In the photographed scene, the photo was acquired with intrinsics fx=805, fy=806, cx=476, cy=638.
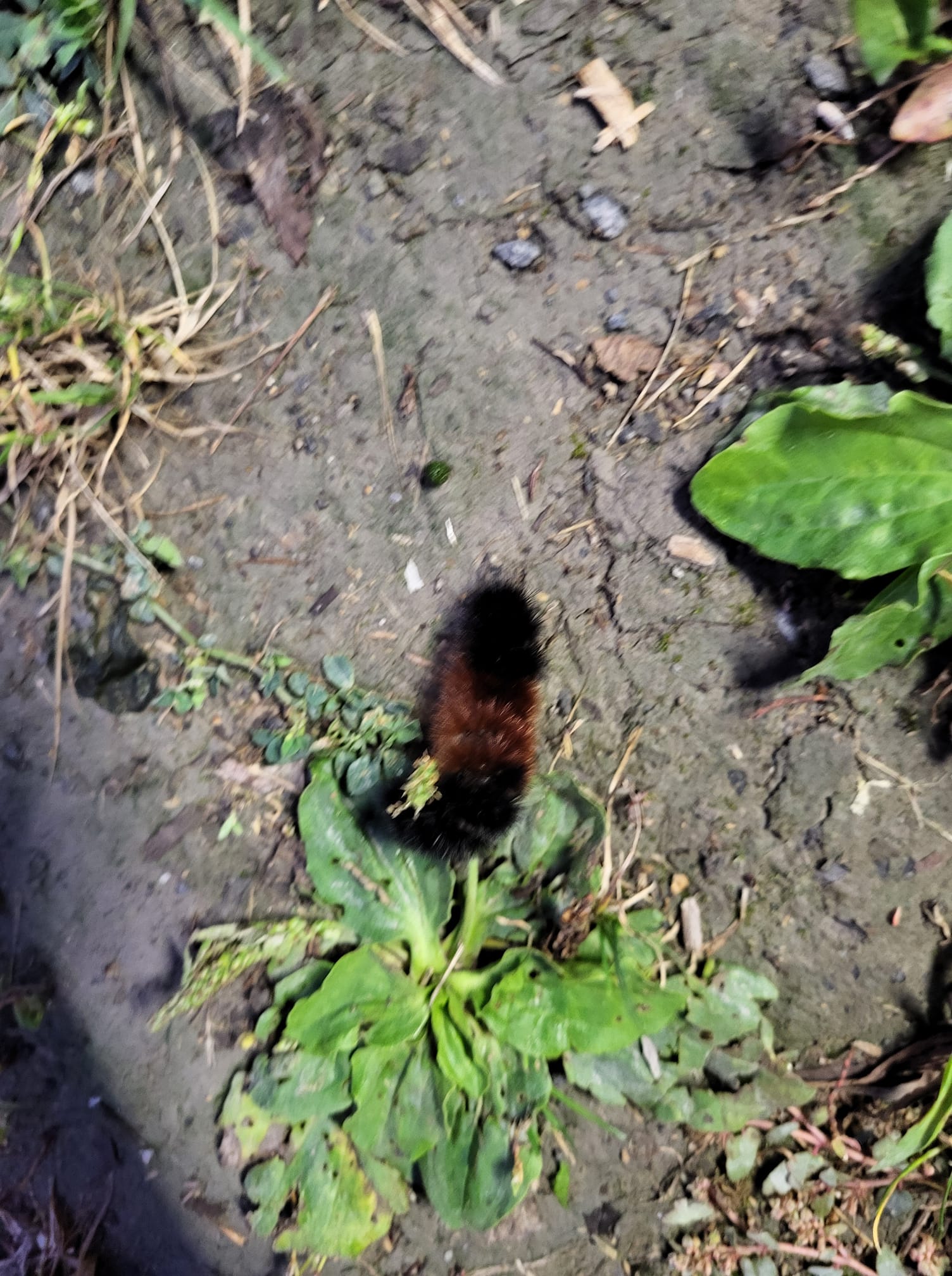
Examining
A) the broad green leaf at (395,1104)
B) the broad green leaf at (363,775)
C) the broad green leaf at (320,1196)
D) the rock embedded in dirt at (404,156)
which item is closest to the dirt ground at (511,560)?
the rock embedded in dirt at (404,156)

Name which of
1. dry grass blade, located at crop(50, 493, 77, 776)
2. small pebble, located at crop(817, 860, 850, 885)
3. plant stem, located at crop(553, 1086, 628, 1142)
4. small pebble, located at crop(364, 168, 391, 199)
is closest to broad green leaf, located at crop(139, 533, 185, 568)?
dry grass blade, located at crop(50, 493, 77, 776)

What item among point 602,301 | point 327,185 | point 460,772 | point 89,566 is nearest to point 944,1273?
point 460,772

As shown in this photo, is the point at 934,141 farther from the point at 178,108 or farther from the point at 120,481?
the point at 120,481

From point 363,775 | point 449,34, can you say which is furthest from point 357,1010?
point 449,34

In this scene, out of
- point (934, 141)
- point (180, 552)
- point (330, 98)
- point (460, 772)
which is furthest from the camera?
point (180, 552)

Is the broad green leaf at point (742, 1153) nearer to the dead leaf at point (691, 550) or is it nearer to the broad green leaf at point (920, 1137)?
the broad green leaf at point (920, 1137)

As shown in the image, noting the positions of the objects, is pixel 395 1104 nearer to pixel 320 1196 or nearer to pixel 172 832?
pixel 320 1196
